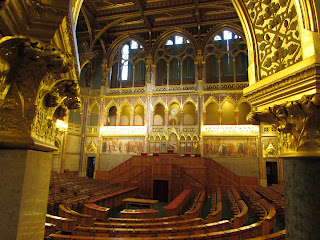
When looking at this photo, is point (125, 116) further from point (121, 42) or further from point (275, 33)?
point (275, 33)

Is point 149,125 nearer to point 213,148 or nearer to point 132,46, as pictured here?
point 213,148

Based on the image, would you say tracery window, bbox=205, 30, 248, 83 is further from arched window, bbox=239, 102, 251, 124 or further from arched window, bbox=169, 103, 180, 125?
arched window, bbox=169, 103, 180, 125

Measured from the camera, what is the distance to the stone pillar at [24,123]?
1.82m

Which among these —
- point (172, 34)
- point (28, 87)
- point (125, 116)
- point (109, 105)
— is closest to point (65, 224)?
point (28, 87)

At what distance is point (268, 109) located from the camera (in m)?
2.71

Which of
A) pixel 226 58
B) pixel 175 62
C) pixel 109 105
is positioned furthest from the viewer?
pixel 175 62

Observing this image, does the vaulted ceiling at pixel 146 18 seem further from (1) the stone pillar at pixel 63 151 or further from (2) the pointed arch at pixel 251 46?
(2) the pointed arch at pixel 251 46

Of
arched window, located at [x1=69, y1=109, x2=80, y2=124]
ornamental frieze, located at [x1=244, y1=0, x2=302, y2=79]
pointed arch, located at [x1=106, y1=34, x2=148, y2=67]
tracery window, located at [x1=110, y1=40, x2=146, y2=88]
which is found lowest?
ornamental frieze, located at [x1=244, y1=0, x2=302, y2=79]

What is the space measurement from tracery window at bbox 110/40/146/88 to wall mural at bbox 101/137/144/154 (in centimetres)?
531

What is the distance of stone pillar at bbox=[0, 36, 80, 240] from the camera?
1817mm

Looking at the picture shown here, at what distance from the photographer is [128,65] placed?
2291 cm

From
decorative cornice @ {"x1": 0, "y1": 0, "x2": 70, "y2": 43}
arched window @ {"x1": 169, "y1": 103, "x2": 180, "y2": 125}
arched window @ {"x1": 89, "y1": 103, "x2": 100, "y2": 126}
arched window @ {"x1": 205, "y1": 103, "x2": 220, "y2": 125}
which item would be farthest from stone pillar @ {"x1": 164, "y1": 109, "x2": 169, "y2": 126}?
decorative cornice @ {"x1": 0, "y1": 0, "x2": 70, "y2": 43}

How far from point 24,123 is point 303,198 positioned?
2.69 m

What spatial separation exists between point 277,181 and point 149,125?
11.1 meters
